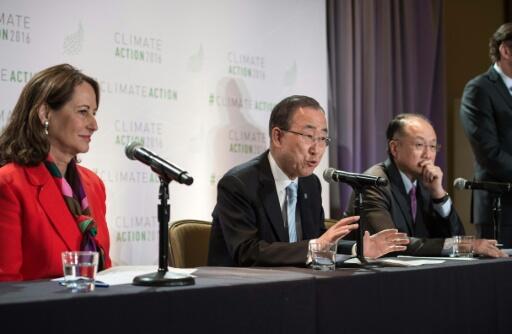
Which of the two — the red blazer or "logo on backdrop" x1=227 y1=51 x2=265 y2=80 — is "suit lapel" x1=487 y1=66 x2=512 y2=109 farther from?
the red blazer

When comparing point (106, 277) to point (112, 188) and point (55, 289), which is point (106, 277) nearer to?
point (55, 289)

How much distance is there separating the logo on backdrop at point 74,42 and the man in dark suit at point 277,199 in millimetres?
1111

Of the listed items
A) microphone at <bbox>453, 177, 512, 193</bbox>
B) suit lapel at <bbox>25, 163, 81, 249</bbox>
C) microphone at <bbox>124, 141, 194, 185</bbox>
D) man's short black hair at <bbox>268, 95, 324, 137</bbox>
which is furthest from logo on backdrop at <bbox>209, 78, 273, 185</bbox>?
microphone at <bbox>124, 141, 194, 185</bbox>

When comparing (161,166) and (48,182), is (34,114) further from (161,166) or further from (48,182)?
→ (161,166)

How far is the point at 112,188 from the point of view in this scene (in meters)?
3.92

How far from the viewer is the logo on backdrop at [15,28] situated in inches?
139

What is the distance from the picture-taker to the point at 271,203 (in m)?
3.11

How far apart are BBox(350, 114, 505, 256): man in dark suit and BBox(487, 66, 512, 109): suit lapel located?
69cm

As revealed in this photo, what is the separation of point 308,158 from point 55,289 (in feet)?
5.41

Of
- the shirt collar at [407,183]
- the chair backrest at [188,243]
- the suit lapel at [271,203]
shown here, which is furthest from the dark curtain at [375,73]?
the suit lapel at [271,203]

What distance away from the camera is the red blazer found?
2.64m

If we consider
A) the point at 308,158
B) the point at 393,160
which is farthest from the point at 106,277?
the point at 393,160

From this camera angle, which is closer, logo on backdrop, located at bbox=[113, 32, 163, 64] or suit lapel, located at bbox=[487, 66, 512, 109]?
logo on backdrop, located at bbox=[113, 32, 163, 64]

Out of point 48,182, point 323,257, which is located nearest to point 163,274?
point 323,257
